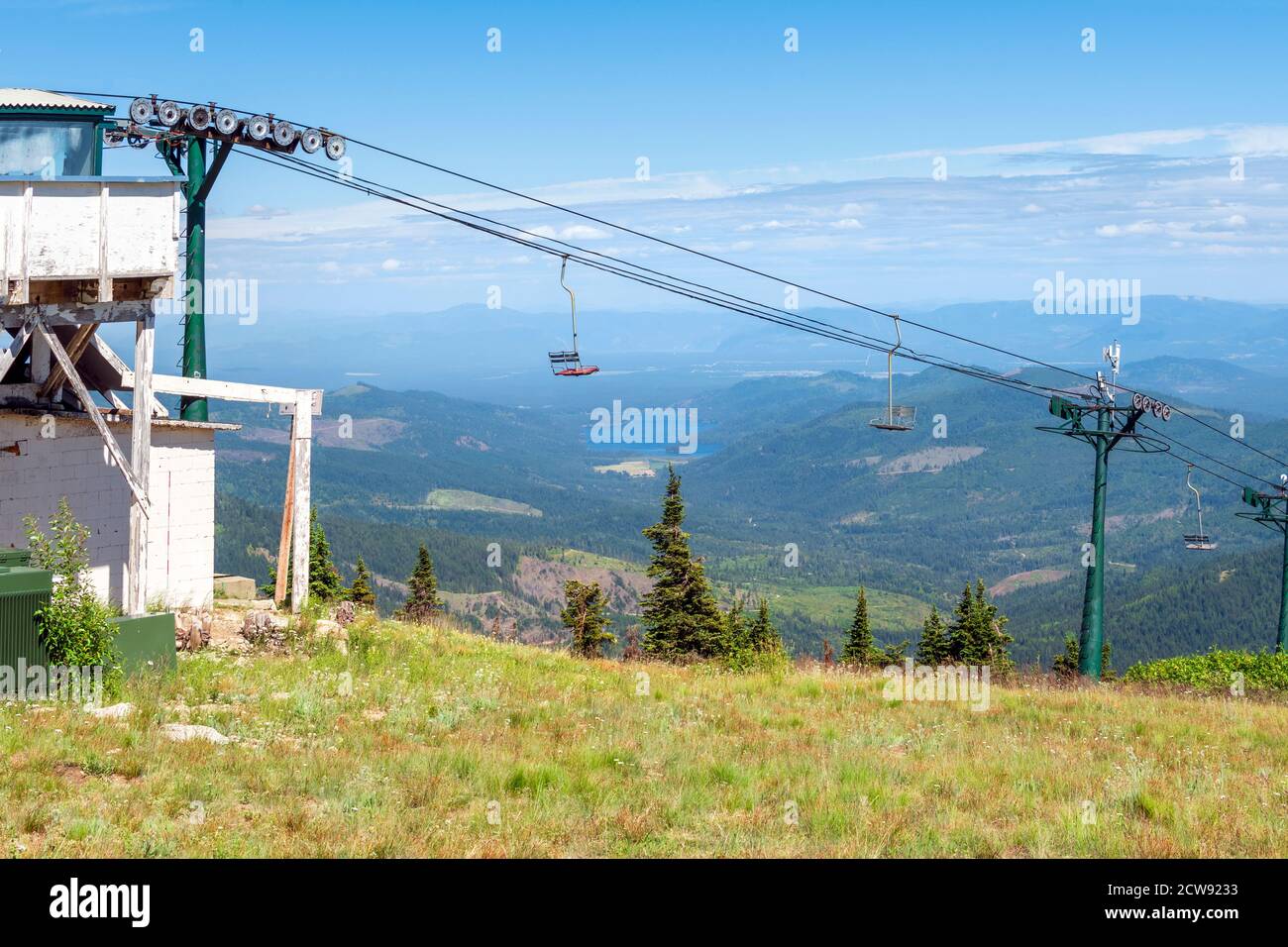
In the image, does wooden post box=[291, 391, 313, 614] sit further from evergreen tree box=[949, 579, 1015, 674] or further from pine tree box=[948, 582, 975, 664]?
pine tree box=[948, 582, 975, 664]

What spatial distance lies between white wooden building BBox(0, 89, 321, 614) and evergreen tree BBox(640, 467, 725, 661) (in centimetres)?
2497

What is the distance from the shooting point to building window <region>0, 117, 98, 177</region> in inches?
784

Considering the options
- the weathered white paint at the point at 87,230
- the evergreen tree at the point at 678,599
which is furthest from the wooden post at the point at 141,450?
the evergreen tree at the point at 678,599

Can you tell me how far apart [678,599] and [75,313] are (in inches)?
1284

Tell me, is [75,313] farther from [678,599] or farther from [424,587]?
[424,587]

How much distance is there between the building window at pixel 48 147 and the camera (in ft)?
65.4

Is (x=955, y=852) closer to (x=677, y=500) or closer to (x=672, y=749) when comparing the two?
(x=672, y=749)

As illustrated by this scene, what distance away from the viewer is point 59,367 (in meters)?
21.1

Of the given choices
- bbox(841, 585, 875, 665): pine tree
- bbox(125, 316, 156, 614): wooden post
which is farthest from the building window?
bbox(841, 585, 875, 665): pine tree

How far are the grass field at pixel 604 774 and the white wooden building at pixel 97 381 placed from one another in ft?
12.0

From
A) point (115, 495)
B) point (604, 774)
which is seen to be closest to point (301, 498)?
point (115, 495)

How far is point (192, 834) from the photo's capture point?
10391 mm
